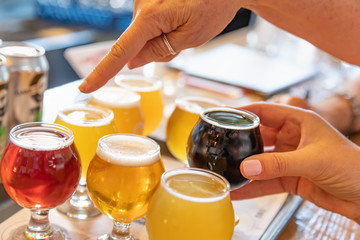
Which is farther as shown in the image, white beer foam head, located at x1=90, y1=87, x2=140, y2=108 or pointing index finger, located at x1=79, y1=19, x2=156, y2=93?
white beer foam head, located at x1=90, y1=87, x2=140, y2=108

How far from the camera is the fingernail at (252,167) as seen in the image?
3.43 feet

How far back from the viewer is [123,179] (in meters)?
0.96

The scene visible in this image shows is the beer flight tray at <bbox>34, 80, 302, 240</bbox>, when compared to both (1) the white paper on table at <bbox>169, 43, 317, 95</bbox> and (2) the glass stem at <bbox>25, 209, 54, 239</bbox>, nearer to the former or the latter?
(2) the glass stem at <bbox>25, 209, 54, 239</bbox>

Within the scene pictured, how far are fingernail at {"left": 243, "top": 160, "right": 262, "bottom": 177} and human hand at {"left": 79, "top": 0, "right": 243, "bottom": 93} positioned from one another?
37 centimetres

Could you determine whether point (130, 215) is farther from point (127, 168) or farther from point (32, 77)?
point (32, 77)

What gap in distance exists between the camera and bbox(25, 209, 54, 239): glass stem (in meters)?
1.02

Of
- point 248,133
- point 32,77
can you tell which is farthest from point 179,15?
point 32,77

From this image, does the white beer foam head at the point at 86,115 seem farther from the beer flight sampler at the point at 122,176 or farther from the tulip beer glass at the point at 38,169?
the tulip beer glass at the point at 38,169

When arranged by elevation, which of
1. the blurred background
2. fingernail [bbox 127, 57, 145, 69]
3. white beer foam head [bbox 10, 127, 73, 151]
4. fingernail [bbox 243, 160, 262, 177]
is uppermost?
fingernail [bbox 127, 57, 145, 69]

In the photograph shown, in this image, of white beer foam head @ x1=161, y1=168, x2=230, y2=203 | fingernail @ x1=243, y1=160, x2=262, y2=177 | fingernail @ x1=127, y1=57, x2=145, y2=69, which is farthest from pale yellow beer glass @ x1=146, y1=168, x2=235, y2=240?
fingernail @ x1=127, y1=57, x2=145, y2=69

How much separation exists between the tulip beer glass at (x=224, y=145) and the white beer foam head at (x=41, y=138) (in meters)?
0.29

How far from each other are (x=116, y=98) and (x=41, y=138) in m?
0.43

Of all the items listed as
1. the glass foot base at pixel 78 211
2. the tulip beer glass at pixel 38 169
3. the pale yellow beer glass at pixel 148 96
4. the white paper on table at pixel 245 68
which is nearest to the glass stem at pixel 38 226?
the tulip beer glass at pixel 38 169

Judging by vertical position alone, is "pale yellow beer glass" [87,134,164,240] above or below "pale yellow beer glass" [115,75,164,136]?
above
